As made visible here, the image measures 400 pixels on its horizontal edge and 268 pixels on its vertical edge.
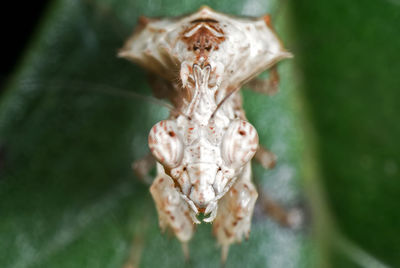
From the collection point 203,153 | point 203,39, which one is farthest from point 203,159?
point 203,39

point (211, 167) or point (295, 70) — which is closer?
point (211, 167)

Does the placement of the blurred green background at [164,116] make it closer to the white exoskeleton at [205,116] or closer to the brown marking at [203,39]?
the white exoskeleton at [205,116]

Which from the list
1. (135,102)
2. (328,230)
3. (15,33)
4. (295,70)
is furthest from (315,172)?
(15,33)

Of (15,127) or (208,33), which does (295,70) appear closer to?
(208,33)

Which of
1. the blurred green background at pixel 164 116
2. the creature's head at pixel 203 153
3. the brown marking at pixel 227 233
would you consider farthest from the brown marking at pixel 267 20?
the brown marking at pixel 227 233

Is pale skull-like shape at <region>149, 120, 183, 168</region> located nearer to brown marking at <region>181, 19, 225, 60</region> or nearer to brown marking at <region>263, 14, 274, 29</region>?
brown marking at <region>181, 19, 225, 60</region>

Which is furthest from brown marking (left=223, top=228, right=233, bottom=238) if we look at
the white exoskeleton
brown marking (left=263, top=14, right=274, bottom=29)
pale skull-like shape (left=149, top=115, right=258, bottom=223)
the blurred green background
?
brown marking (left=263, top=14, right=274, bottom=29)

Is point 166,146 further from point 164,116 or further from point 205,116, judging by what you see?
point 164,116
